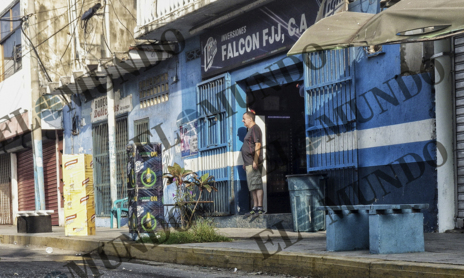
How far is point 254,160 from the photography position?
40.3 ft

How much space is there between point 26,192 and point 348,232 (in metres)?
20.6

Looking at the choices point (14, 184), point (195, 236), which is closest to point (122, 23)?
point (195, 236)

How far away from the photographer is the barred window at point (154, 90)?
52.7 ft

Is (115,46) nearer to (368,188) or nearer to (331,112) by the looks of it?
(331,112)

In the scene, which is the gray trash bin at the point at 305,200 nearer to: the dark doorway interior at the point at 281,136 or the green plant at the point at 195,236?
the green plant at the point at 195,236

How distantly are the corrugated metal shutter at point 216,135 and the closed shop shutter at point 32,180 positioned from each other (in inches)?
378

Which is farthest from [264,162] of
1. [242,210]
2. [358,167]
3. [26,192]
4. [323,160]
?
[26,192]

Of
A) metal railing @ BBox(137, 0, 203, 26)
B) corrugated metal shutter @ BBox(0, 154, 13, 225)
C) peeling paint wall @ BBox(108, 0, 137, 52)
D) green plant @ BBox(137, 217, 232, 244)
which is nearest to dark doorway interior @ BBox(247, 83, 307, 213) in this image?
metal railing @ BBox(137, 0, 203, 26)

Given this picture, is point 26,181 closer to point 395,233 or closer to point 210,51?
point 210,51

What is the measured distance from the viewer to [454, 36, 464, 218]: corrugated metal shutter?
895 cm

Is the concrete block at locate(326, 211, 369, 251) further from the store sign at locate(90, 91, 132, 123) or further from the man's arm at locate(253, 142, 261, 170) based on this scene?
the store sign at locate(90, 91, 132, 123)

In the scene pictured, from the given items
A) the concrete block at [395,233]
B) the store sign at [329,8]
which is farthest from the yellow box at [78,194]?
the concrete block at [395,233]

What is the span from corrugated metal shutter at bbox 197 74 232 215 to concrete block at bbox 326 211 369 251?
6346mm

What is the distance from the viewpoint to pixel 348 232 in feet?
24.0
